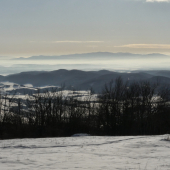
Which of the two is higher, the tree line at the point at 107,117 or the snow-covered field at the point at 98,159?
the snow-covered field at the point at 98,159

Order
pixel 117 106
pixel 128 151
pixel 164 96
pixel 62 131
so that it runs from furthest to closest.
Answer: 1. pixel 164 96
2. pixel 117 106
3. pixel 62 131
4. pixel 128 151

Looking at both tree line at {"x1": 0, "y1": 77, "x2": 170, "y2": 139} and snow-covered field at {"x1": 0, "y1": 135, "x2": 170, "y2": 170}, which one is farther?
tree line at {"x1": 0, "y1": 77, "x2": 170, "y2": 139}

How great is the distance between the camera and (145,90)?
197 ft

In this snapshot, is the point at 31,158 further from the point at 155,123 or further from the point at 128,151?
the point at 155,123

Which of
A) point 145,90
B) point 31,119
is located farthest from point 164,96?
point 31,119

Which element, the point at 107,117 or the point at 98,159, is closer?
the point at 98,159

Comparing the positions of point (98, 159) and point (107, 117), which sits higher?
point (98, 159)

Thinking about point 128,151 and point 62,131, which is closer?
point 128,151

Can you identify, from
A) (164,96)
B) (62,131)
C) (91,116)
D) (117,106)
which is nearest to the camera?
(62,131)

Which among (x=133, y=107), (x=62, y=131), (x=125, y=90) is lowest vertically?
(x=62, y=131)

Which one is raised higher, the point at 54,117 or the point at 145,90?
the point at 145,90

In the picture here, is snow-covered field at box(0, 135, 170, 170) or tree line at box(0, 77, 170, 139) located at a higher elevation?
snow-covered field at box(0, 135, 170, 170)

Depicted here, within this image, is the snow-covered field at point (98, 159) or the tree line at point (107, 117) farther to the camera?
the tree line at point (107, 117)

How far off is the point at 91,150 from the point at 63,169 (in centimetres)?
470
